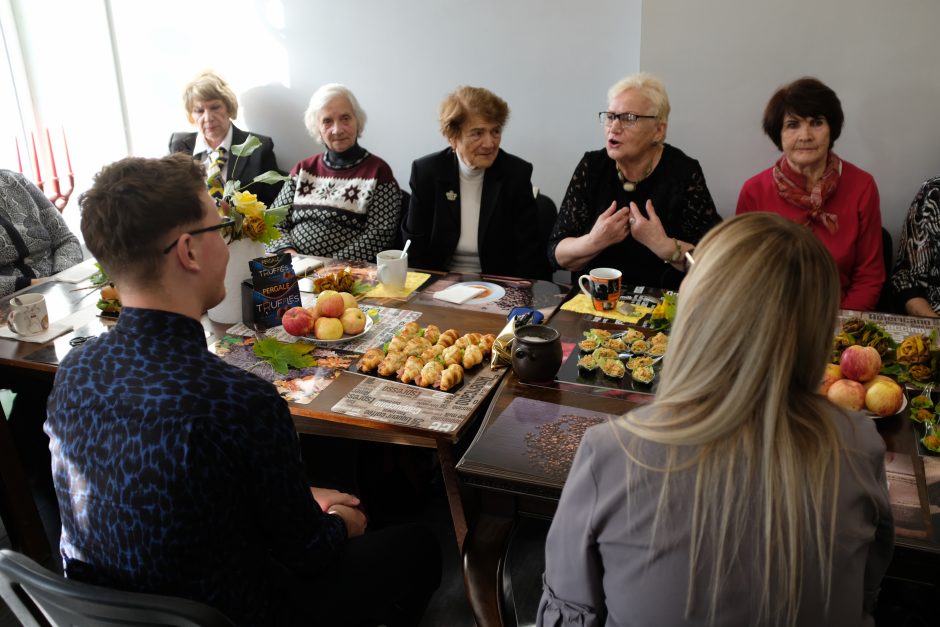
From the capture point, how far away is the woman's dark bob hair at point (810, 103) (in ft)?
7.82

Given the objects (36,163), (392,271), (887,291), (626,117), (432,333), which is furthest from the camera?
(36,163)

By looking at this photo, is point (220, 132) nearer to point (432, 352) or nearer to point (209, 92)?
point (209, 92)

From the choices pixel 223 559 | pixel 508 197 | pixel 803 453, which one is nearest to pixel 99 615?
pixel 223 559

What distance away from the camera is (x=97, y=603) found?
91cm

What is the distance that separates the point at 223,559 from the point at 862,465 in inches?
36.6

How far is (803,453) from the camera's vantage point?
839 mm

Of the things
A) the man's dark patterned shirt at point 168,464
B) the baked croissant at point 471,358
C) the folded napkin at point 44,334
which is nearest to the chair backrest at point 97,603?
the man's dark patterned shirt at point 168,464

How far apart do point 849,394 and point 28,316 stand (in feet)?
6.66

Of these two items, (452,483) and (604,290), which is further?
(604,290)

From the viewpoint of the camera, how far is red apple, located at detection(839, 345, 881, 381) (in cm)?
147

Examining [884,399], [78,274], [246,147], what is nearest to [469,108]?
[246,147]

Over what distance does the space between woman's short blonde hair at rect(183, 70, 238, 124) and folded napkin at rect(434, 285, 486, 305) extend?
1.99 meters

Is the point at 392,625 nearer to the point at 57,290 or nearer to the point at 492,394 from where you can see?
the point at 492,394

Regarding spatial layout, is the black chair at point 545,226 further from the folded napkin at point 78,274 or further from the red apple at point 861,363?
the folded napkin at point 78,274
